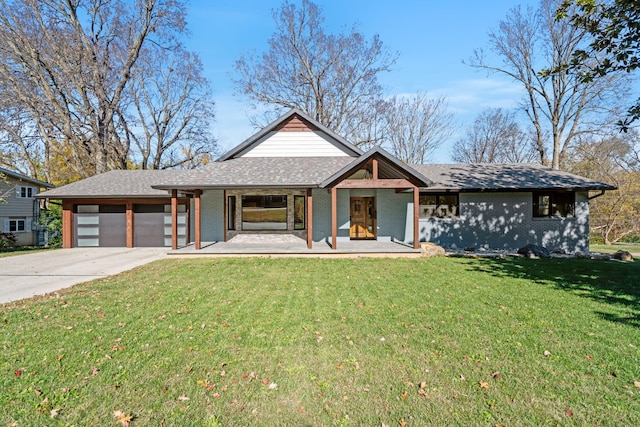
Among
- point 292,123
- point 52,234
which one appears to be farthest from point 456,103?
point 52,234

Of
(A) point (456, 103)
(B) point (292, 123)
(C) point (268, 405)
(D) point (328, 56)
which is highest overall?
(D) point (328, 56)

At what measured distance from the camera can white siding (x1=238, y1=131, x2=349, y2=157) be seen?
1503 centimetres

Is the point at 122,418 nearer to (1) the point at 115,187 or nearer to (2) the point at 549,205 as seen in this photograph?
(1) the point at 115,187

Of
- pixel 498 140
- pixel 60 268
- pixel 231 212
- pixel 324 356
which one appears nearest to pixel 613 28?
pixel 324 356

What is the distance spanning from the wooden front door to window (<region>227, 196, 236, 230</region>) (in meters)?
5.55

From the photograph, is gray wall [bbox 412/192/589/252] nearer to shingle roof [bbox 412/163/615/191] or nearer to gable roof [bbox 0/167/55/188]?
shingle roof [bbox 412/163/615/191]

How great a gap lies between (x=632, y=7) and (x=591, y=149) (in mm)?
22867

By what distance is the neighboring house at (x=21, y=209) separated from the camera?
1928cm

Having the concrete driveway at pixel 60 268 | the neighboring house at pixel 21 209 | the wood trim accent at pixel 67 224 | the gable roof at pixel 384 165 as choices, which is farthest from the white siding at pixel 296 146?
the neighboring house at pixel 21 209

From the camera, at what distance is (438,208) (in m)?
14.4

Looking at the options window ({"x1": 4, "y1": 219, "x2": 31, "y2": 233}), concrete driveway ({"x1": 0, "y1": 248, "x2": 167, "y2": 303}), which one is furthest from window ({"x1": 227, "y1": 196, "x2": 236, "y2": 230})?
window ({"x1": 4, "y1": 219, "x2": 31, "y2": 233})

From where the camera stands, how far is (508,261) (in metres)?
10.8

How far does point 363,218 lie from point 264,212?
4748mm

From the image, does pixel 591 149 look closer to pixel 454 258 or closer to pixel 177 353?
pixel 454 258
